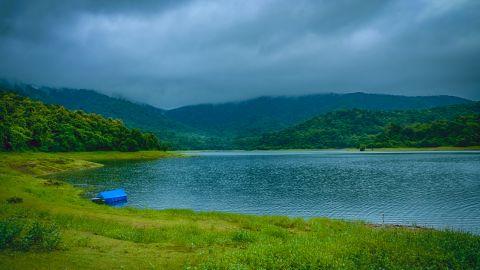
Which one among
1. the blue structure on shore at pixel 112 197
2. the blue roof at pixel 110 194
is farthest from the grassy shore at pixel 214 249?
the blue roof at pixel 110 194

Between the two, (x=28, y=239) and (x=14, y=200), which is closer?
(x=28, y=239)

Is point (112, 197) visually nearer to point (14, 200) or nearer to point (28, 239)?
point (14, 200)

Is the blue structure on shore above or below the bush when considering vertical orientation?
below

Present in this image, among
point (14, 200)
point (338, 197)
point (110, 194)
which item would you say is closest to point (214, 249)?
point (14, 200)

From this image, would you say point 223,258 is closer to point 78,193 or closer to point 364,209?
point 364,209

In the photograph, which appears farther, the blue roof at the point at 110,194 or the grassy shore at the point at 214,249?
the blue roof at the point at 110,194

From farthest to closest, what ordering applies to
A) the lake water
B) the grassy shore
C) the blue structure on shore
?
the blue structure on shore
the lake water
the grassy shore

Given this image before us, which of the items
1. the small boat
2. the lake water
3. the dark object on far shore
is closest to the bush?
the dark object on far shore

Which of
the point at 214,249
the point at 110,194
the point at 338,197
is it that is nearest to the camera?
the point at 214,249

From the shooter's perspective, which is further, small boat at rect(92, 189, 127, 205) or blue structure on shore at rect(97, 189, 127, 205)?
blue structure on shore at rect(97, 189, 127, 205)

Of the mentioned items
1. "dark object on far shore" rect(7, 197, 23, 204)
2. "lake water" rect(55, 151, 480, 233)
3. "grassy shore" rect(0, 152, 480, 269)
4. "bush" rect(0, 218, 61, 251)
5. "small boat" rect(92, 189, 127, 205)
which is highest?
"bush" rect(0, 218, 61, 251)

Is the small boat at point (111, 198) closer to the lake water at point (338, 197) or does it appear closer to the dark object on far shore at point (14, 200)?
the lake water at point (338, 197)

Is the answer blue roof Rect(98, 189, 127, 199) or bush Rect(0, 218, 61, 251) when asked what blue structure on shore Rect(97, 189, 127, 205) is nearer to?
blue roof Rect(98, 189, 127, 199)

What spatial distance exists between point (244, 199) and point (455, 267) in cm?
5017
